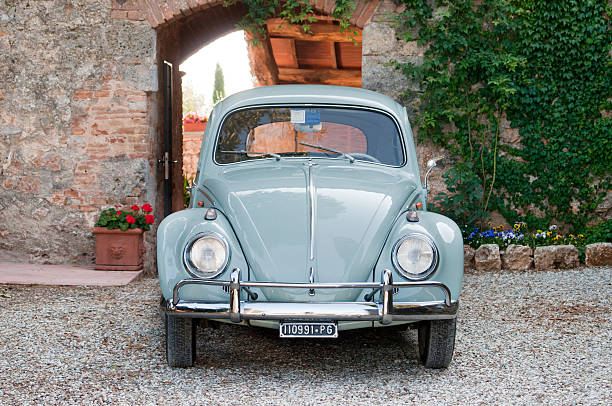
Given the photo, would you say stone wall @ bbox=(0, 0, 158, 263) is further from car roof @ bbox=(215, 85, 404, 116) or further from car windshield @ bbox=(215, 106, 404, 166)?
car windshield @ bbox=(215, 106, 404, 166)

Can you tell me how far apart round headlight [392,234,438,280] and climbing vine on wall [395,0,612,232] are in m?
3.80

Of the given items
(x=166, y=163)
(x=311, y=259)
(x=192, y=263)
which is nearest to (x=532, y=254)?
(x=166, y=163)

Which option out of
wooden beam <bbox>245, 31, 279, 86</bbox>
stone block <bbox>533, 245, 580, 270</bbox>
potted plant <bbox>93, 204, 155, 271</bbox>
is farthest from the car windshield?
wooden beam <bbox>245, 31, 279, 86</bbox>

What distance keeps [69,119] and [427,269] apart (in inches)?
201

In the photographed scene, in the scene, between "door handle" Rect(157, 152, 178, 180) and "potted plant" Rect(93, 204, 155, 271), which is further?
"door handle" Rect(157, 152, 178, 180)

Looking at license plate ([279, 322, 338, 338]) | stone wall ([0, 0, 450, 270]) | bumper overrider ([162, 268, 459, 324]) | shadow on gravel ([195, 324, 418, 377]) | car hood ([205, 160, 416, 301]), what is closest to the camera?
bumper overrider ([162, 268, 459, 324])

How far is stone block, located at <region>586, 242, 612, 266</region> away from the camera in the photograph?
6.57 metres

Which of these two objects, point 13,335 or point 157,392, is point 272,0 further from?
point 157,392

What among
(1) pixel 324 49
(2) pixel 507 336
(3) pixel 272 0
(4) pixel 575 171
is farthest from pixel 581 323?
(1) pixel 324 49

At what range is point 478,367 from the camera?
11.4 feet

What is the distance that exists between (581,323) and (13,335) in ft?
12.7

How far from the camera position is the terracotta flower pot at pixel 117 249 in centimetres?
642

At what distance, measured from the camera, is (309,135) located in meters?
4.04

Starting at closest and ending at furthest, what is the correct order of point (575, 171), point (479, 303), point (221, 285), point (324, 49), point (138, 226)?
1. point (221, 285)
2. point (479, 303)
3. point (138, 226)
4. point (575, 171)
5. point (324, 49)
